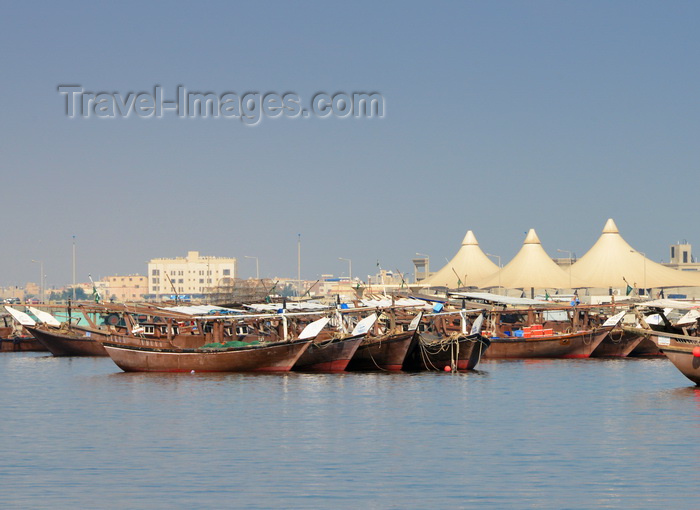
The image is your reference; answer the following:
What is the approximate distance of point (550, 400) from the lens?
48406 mm

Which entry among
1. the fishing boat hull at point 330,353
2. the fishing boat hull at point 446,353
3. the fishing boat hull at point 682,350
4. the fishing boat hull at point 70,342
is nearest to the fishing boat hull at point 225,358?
the fishing boat hull at point 330,353

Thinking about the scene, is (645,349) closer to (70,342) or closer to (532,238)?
(70,342)

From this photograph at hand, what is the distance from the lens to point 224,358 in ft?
193

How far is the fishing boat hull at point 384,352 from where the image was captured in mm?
61562

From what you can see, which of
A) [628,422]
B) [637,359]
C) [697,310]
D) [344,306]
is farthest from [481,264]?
[628,422]

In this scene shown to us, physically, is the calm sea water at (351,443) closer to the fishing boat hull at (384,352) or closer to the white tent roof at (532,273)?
the fishing boat hull at (384,352)

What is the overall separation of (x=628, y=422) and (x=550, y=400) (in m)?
8.53

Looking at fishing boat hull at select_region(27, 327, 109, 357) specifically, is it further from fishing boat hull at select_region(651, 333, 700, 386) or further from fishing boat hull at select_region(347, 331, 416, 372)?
fishing boat hull at select_region(651, 333, 700, 386)

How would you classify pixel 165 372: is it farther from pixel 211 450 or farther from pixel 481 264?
pixel 481 264

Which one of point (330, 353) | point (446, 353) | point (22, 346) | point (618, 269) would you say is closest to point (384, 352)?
point (330, 353)

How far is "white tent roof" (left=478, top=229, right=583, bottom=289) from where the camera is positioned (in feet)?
457

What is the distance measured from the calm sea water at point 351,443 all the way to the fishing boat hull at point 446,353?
127 inches

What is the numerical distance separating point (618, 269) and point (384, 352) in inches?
3122

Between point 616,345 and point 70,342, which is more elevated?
point 70,342
